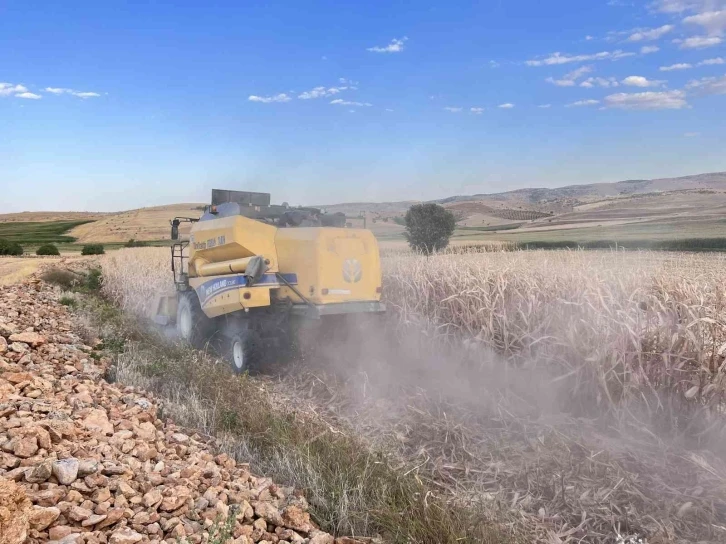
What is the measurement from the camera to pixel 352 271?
7445 mm

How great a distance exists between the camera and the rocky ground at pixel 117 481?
2863 mm

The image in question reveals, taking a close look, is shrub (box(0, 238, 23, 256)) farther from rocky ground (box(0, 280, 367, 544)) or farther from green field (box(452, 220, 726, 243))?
rocky ground (box(0, 280, 367, 544))

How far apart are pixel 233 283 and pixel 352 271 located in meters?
1.61

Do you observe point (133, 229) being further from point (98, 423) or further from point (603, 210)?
point (98, 423)

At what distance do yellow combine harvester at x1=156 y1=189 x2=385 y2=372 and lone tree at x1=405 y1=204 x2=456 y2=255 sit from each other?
17941mm

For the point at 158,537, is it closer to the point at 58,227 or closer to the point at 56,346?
the point at 56,346

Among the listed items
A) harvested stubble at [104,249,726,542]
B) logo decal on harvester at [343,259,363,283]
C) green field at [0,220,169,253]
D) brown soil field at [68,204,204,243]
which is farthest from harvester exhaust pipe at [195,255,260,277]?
green field at [0,220,169,253]

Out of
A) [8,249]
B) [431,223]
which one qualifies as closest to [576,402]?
[431,223]

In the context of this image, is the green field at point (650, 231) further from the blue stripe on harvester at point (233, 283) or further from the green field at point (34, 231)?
the green field at point (34, 231)

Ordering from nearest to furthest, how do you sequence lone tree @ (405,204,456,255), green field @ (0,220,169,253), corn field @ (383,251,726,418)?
corn field @ (383,251,726,418)
lone tree @ (405,204,456,255)
green field @ (0,220,169,253)

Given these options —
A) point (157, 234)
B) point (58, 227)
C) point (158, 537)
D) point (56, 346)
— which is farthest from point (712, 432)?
point (58, 227)

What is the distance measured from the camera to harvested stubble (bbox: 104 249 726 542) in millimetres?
3855

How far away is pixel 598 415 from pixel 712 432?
1021mm

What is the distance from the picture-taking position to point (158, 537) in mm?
2939
